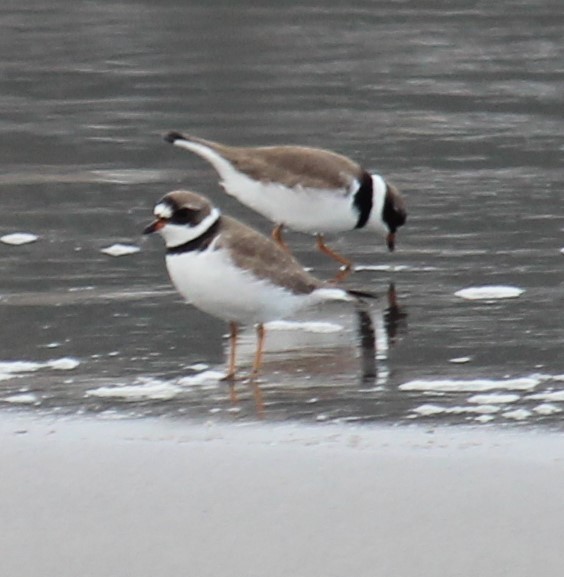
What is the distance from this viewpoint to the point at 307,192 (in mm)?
8758

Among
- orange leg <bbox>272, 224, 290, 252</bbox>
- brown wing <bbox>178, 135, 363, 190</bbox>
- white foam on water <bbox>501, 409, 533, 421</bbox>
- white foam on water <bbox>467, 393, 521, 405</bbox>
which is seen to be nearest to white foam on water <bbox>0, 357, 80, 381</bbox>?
white foam on water <bbox>467, 393, 521, 405</bbox>

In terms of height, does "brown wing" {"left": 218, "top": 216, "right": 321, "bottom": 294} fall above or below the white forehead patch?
below

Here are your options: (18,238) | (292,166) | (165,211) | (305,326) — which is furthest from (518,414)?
(18,238)

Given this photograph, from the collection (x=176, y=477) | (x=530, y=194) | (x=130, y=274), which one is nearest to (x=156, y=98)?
(x=530, y=194)

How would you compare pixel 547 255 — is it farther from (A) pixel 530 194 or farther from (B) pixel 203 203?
(B) pixel 203 203

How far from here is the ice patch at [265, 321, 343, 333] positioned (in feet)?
24.2

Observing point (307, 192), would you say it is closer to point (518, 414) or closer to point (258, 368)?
point (258, 368)

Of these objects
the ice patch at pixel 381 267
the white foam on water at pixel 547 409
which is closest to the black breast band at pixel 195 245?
the white foam on water at pixel 547 409

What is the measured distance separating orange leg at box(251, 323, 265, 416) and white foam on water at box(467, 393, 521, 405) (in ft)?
2.51

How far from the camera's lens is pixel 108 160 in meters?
10.8

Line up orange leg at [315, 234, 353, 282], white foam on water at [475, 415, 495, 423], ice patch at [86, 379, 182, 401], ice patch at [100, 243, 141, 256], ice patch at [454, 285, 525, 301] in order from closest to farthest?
white foam on water at [475, 415, 495, 423] < ice patch at [86, 379, 182, 401] < ice patch at [454, 285, 525, 301] < orange leg at [315, 234, 353, 282] < ice patch at [100, 243, 141, 256]

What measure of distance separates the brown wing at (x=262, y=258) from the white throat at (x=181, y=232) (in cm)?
9

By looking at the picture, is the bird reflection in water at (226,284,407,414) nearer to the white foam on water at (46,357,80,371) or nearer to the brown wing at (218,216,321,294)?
the brown wing at (218,216,321,294)

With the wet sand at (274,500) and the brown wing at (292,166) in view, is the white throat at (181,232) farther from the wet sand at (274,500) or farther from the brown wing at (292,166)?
the brown wing at (292,166)
